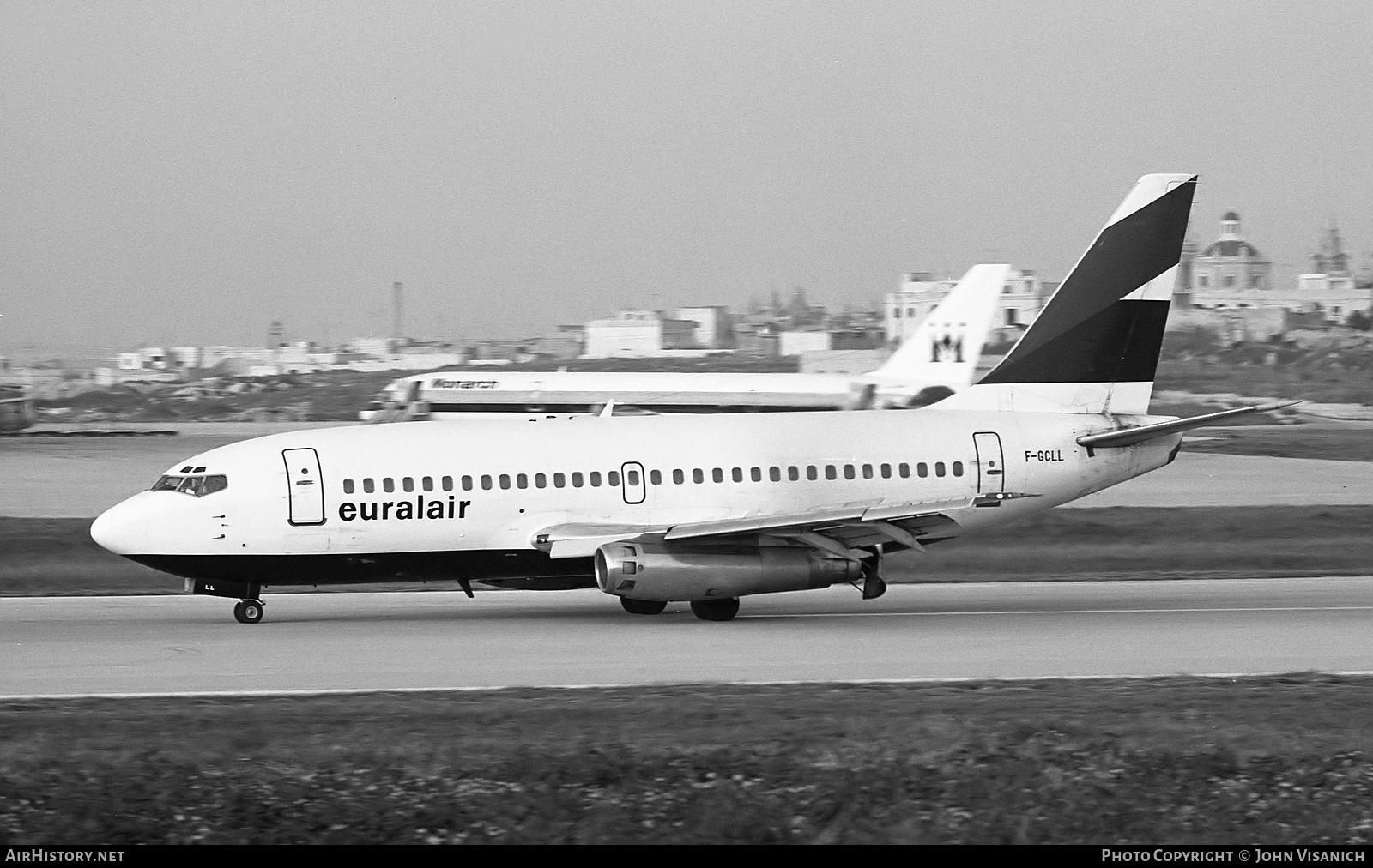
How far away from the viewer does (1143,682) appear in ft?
59.5

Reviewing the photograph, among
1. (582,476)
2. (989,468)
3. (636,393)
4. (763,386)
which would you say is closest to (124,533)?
(582,476)

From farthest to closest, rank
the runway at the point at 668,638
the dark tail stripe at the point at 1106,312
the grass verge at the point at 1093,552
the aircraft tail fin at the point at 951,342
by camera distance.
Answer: the aircraft tail fin at the point at 951,342
the grass verge at the point at 1093,552
the dark tail stripe at the point at 1106,312
the runway at the point at 668,638

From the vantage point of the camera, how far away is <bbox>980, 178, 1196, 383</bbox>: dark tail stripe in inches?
1089

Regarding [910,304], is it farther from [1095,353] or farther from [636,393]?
[1095,353]

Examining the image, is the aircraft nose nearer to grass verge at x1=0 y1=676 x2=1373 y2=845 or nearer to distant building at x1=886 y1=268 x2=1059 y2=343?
grass verge at x1=0 y1=676 x2=1373 y2=845

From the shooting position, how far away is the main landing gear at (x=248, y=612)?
24.2 metres

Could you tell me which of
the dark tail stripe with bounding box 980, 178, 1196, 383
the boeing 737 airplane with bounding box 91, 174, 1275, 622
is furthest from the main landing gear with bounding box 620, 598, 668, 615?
the dark tail stripe with bounding box 980, 178, 1196, 383

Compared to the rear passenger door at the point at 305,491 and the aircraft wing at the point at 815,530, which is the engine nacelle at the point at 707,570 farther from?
the rear passenger door at the point at 305,491

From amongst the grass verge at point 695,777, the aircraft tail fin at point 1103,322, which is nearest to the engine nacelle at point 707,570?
the aircraft tail fin at point 1103,322

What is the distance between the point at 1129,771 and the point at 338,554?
1390cm

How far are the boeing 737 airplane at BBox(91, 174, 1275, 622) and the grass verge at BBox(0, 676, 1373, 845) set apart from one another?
776cm

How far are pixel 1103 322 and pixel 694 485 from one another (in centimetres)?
763

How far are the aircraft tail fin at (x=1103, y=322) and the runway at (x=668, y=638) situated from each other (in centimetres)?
328

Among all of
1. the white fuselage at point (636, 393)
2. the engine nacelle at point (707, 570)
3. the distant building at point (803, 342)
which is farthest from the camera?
the distant building at point (803, 342)
